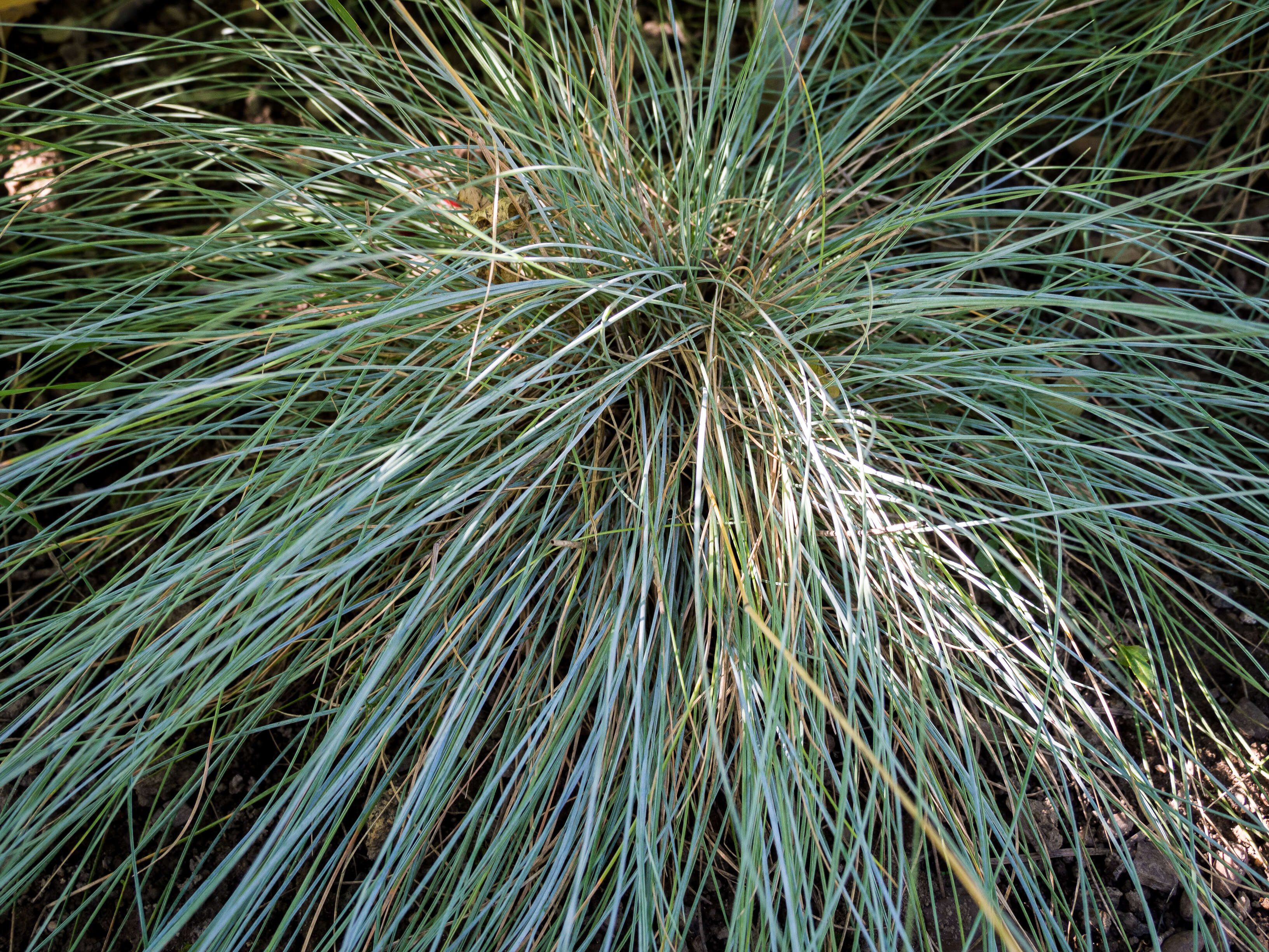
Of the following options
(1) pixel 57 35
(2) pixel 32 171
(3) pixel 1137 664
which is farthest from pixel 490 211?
(1) pixel 57 35

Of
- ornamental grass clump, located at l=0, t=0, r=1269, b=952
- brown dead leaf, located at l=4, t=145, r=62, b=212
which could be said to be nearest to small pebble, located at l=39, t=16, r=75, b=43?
brown dead leaf, located at l=4, t=145, r=62, b=212

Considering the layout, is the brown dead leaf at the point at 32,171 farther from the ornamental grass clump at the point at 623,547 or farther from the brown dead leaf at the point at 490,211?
the brown dead leaf at the point at 490,211

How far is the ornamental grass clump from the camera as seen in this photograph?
3.86ft

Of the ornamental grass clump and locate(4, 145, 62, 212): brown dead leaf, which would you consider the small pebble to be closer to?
locate(4, 145, 62, 212): brown dead leaf

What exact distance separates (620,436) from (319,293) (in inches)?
22.4

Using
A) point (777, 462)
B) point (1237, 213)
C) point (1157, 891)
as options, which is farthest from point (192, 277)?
point (1237, 213)

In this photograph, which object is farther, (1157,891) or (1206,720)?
(1206,720)

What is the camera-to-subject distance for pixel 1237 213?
1837mm

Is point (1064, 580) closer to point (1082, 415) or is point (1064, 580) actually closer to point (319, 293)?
point (1082, 415)

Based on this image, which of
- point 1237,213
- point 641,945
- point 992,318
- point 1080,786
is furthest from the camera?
point 1237,213

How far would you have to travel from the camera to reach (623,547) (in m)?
1.31

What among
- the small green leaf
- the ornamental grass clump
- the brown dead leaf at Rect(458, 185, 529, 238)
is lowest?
the small green leaf

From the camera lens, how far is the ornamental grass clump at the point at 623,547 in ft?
3.86

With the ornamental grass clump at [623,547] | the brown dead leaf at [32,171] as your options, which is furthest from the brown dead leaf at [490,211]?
the brown dead leaf at [32,171]
